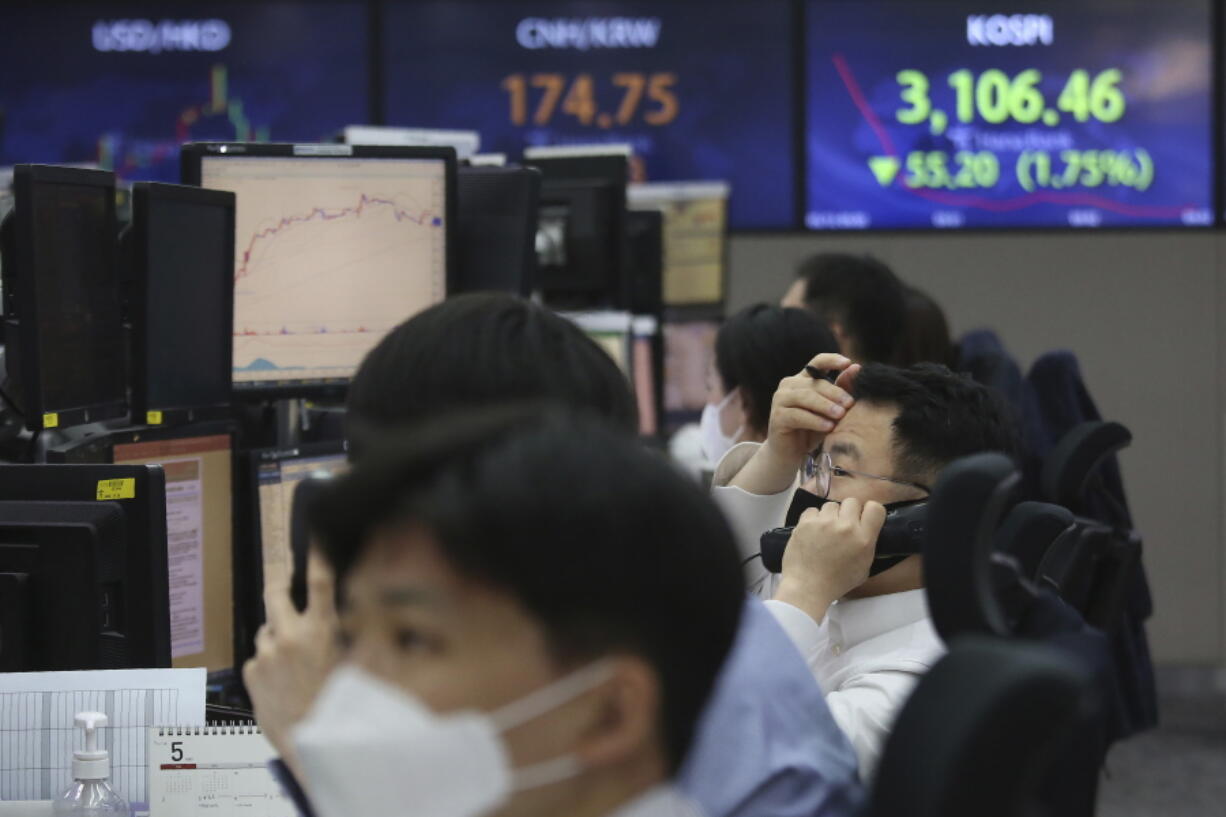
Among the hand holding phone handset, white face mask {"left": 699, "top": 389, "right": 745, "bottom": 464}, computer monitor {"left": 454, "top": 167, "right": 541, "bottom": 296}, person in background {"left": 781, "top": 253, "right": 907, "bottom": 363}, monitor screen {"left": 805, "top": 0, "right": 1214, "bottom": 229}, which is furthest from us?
monitor screen {"left": 805, "top": 0, "right": 1214, "bottom": 229}

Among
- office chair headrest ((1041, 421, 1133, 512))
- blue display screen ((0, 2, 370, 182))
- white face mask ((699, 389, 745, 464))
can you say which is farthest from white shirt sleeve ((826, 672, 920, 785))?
blue display screen ((0, 2, 370, 182))

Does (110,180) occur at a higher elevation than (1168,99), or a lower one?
lower

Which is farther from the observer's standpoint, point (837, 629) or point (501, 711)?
point (837, 629)

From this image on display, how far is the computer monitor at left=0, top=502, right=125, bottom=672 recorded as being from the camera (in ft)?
5.83

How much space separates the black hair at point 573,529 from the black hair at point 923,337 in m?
2.79

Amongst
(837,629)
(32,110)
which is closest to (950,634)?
(837,629)

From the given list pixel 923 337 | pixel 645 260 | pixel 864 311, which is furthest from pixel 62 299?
pixel 645 260

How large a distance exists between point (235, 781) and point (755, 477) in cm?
90

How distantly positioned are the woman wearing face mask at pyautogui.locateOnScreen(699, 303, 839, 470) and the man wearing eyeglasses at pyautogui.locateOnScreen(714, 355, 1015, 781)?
0.61 m

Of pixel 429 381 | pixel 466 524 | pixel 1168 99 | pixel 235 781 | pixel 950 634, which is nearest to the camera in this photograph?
pixel 466 524

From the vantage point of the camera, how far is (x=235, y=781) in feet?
5.41

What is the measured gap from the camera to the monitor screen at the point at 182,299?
2.14m

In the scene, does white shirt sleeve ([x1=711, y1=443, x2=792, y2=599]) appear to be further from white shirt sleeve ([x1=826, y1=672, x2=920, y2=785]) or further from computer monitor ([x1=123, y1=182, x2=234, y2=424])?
computer monitor ([x1=123, y1=182, x2=234, y2=424])

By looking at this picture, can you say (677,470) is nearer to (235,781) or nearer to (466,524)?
(466,524)
